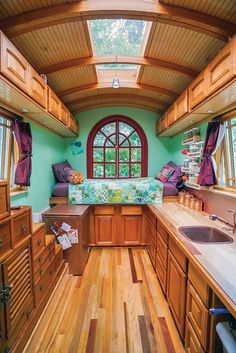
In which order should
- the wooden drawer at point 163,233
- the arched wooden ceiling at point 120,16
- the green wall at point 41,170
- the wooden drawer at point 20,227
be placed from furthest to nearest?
the green wall at point 41,170, the wooden drawer at point 163,233, the arched wooden ceiling at point 120,16, the wooden drawer at point 20,227

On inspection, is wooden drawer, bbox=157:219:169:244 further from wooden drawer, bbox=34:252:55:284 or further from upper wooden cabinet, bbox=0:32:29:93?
upper wooden cabinet, bbox=0:32:29:93

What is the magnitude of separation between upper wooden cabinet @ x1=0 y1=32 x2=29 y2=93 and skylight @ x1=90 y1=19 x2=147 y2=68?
88 cm

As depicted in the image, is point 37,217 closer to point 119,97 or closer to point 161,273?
point 161,273

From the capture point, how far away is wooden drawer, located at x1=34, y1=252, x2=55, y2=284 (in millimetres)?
1891

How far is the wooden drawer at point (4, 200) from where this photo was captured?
1.36 m

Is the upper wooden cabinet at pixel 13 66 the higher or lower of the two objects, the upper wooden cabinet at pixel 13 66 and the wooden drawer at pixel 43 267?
the higher

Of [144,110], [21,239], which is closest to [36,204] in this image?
[21,239]

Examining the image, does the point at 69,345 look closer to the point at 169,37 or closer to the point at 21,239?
the point at 21,239

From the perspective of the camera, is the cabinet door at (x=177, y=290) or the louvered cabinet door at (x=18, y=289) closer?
the louvered cabinet door at (x=18, y=289)

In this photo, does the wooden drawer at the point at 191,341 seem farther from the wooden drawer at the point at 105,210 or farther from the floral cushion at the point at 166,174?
the floral cushion at the point at 166,174

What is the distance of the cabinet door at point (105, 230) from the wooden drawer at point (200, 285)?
2.13m

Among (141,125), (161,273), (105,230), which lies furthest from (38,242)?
(141,125)

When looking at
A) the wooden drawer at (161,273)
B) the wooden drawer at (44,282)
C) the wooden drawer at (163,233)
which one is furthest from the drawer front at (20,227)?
the wooden drawer at (161,273)

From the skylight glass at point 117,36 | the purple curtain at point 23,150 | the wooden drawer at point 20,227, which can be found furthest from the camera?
the purple curtain at point 23,150
